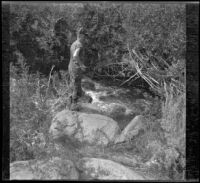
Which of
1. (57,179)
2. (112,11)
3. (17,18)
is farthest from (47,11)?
(57,179)

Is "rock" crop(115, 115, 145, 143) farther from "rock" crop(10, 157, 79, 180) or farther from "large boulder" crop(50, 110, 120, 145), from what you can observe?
"rock" crop(10, 157, 79, 180)

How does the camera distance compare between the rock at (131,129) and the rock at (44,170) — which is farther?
the rock at (131,129)

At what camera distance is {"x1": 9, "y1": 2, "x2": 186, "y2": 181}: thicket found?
5.47m

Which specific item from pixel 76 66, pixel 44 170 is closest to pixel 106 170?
pixel 44 170

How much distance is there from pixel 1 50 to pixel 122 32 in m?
3.44

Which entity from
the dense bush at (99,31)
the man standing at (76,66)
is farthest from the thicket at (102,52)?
the man standing at (76,66)

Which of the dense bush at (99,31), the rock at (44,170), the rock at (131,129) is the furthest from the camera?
the dense bush at (99,31)

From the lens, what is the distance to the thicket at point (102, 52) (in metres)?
5.47

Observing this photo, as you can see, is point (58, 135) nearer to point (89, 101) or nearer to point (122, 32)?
point (89, 101)

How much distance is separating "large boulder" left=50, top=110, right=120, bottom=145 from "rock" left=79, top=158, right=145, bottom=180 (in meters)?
0.85

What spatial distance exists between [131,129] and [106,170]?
1508mm

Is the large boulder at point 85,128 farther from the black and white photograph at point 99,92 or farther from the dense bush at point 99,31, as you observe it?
the dense bush at point 99,31

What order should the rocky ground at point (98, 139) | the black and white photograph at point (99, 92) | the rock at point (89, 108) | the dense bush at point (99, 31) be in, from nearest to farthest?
the rocky ground at point (98, 139), the black and white photograph at point (99, 92), the rock at point (89, 108), the dense bush at point (99, 31)

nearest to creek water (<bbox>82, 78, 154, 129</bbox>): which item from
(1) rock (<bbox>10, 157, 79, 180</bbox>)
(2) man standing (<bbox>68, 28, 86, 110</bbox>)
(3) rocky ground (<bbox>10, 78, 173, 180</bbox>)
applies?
(3) rocky ground (<bbox>10, 78, 173, 180</bbox>)
